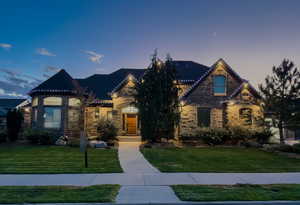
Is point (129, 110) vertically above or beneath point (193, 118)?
above


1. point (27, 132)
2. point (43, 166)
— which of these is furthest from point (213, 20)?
point (27, 132)

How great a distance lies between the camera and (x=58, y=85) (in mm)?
17344

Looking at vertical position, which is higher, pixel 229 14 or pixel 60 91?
pixel 229 14

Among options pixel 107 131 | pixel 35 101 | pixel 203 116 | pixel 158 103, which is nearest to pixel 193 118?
pixel 203 116

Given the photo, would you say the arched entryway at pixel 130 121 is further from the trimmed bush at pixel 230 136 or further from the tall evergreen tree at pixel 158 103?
the trimmed bush at pixel 230 136

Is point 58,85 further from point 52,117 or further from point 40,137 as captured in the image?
point 40,137

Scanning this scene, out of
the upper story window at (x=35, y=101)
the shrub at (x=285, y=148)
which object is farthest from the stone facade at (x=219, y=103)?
the upper story window at (x=35, y=101)

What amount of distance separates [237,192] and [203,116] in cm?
1307

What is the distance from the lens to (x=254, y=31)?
16.6 m

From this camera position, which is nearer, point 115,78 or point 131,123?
point 131,123

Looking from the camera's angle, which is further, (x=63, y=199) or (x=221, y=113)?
(x=221, y=113)

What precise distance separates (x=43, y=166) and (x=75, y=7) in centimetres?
1233

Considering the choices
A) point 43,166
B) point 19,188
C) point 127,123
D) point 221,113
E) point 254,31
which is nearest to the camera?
point 19,188

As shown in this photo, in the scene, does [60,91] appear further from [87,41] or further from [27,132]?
→ [87,41]
